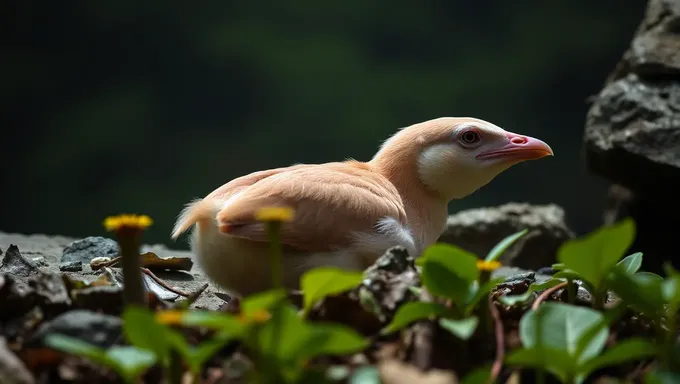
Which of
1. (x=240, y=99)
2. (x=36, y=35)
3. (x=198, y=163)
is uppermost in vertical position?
(x=36, y=35)

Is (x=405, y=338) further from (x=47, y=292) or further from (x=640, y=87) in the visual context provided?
(x=640, y=87)

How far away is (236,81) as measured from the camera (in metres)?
6.95

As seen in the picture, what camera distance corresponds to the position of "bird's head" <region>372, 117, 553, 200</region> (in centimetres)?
277

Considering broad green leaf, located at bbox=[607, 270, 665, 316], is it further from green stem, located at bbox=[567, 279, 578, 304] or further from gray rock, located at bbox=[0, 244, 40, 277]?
gray rock, located at bbox=[0, 244, 40, 277]

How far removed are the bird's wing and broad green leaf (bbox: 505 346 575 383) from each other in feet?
3.48

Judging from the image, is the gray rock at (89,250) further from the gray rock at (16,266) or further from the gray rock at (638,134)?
the gray rock at (638,134)

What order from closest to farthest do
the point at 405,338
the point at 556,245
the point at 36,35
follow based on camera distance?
the point at 405,338, the point at 556,245, the point at 36,35

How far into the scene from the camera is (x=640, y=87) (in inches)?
147

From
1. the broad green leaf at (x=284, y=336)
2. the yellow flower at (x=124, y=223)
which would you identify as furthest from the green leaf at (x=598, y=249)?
the yellow flower at (x=124, y=223)

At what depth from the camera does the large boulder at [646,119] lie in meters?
3.58

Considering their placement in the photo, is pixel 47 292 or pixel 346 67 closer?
pixel 47 292

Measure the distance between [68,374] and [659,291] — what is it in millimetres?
1055

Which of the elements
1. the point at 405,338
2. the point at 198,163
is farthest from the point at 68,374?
the point at 198,163

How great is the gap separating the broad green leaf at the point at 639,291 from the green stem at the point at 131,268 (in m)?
0.92
